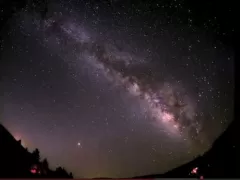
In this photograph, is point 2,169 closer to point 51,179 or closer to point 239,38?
point 51,179

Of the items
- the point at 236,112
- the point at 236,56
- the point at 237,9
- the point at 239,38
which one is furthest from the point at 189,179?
the point at 237,9

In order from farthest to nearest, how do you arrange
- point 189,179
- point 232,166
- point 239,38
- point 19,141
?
point 19,141, point 239,38, point 232,166, point 189,179

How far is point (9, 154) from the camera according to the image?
1636cm

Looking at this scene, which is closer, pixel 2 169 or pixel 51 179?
pixel 51 179

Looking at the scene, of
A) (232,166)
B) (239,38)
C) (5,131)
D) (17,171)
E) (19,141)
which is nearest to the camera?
(232,166)

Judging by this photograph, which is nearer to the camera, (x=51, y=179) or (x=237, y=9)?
(x=51, y=179)

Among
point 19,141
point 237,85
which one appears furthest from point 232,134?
point 19,141

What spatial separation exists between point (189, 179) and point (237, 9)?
8.39 ft

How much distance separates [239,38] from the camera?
3.55 meters

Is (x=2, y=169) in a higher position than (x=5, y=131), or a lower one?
lower

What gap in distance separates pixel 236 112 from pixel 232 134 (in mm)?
324

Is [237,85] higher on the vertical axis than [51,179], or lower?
higher

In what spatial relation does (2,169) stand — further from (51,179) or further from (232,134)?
(232,134)

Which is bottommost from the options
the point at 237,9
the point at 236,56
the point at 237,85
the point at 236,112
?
the point at 236,112
